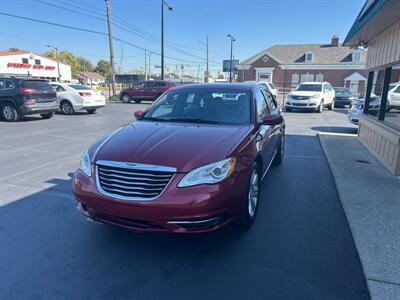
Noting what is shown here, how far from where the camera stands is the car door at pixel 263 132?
385 cm

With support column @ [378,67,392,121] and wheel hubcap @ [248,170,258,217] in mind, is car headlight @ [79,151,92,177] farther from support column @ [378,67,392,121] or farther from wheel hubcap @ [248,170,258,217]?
support column @ [378,67,392,121]

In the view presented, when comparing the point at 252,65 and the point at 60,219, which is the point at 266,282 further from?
the point at 252,65

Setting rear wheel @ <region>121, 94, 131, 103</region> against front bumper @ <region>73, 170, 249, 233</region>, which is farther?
rear wheel @ <region>121, 94, 131, 103</region>

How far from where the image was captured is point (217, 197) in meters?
2.71

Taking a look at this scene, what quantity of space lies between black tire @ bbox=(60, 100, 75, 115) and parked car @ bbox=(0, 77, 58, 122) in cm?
248

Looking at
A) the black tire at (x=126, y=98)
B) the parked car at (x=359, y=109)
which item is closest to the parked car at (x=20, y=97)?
the parked car at (x=359, y=109)

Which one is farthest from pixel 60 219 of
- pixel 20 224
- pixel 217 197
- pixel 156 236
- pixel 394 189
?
pixel 394 189

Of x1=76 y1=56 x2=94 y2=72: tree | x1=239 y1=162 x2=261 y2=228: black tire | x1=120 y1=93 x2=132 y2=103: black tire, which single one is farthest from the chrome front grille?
x1=76 y1=56 x2=94 y2=72: tree

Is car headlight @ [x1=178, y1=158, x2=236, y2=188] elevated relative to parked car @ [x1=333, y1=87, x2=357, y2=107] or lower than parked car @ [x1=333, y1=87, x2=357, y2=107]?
lower

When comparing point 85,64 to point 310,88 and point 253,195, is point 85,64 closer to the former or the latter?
point 310,88

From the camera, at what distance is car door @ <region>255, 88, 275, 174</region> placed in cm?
385

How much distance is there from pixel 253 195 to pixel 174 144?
3.87 ft

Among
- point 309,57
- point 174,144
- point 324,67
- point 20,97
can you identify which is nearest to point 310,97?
point 20,97

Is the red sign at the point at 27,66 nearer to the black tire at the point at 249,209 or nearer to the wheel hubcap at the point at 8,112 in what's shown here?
the wheel hubcap at the point at 8,112
